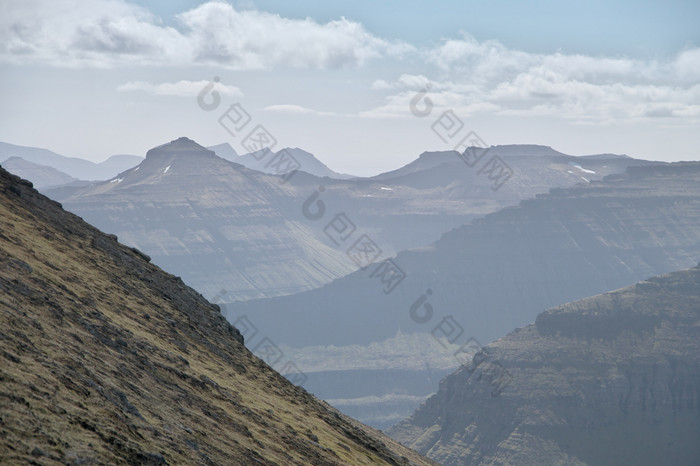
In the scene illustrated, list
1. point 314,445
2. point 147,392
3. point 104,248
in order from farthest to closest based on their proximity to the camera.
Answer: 1. point 104,248
2. point 314,445
3. point 147,392

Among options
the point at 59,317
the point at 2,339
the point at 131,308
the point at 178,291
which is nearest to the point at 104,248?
the point at 178,291

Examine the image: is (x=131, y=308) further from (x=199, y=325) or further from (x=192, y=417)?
(x=192, y=417)

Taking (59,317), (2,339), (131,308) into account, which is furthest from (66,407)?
(131,308)

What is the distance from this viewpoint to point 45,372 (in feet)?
125

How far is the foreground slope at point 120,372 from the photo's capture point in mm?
34469

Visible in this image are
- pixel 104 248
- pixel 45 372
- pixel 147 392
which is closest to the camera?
pixel 45 372

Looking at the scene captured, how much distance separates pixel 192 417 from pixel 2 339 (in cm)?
1253

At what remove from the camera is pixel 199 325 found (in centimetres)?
7719

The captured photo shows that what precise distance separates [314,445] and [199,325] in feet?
75.9

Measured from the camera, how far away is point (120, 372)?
1822 inches

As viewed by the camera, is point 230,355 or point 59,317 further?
point 230,355

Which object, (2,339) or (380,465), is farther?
(380,465)

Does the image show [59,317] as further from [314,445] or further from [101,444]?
[314,445]

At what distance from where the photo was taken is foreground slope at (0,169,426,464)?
1357 inches
